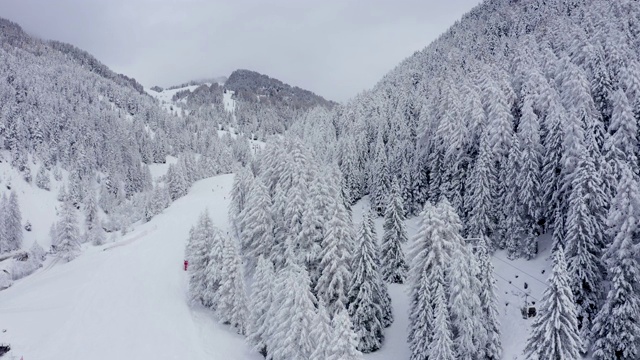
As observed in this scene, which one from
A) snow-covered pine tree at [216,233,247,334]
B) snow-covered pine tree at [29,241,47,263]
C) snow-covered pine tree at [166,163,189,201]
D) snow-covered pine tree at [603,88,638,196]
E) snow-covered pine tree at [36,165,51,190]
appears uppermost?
snow-covered pine tree at [603,88,638,196]

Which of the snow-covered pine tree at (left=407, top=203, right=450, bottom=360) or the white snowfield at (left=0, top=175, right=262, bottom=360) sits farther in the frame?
the white snowfield at (left=0, top=175, right=262, bottom=360)

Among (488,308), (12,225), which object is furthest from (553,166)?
(12,225)

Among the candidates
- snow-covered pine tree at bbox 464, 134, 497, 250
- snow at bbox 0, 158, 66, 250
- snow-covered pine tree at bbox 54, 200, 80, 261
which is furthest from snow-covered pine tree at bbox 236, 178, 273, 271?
snow at bbox 0, 158, 66, 250

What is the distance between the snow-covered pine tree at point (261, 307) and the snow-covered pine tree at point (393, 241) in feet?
47.8

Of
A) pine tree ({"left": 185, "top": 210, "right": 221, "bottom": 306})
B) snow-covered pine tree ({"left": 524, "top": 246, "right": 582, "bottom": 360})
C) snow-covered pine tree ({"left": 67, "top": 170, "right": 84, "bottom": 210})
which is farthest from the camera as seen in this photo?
snow-covered pine tree ({"left": 67, "top": 170, "right": 84, "bottom": 210})

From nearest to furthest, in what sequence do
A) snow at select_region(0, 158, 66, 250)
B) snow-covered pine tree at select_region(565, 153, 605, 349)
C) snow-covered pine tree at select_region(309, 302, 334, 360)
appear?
snow-covered pine tree at select_region(309, 302, 334, 360) → snow-covered pine tree at select_region(565, 153, 605, 349) → snow at select_region(0, 158, 66, 250)

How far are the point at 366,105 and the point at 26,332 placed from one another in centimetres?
9475

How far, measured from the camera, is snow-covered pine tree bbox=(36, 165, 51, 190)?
117 meters

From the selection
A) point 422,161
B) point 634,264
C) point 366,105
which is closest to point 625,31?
point 422,161

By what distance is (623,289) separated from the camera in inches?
993

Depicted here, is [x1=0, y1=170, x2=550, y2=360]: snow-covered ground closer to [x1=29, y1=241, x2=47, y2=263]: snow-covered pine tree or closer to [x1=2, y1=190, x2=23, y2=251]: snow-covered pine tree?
[x1=29, y1=241, x2=47, y2=263]: snow-covered pine tree

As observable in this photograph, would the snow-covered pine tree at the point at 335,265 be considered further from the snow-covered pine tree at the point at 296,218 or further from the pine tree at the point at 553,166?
the pine tree at the point at 553,166

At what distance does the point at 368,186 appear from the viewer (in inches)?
2975

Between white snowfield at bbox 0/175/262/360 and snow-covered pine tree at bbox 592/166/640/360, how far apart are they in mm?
27395
